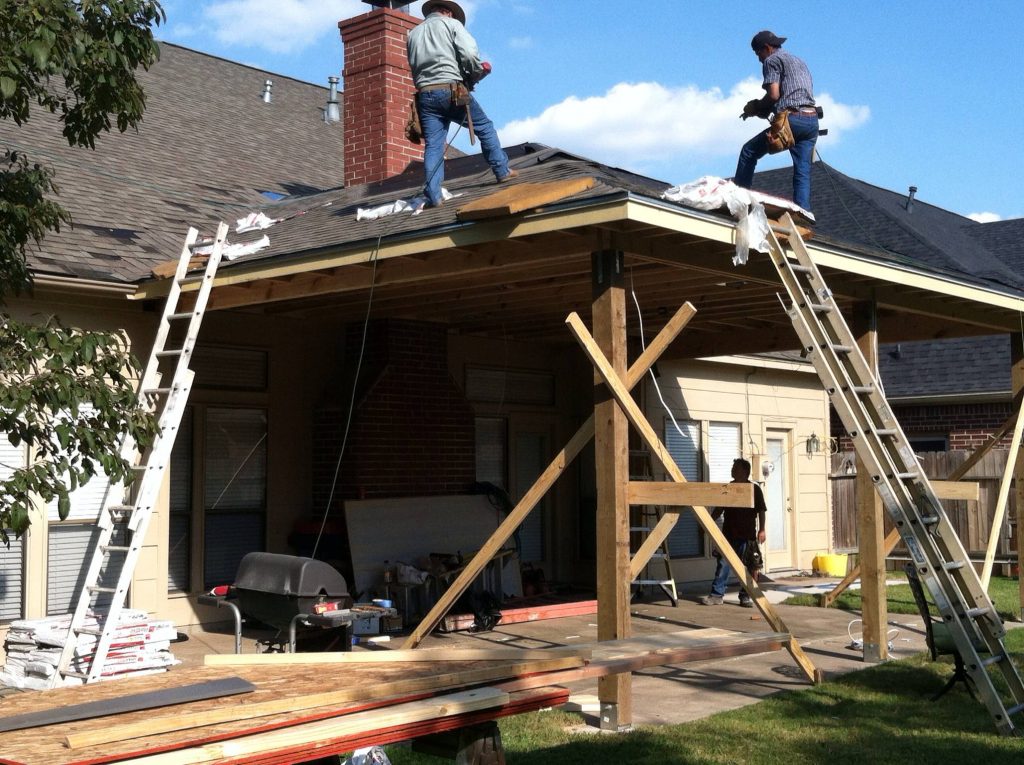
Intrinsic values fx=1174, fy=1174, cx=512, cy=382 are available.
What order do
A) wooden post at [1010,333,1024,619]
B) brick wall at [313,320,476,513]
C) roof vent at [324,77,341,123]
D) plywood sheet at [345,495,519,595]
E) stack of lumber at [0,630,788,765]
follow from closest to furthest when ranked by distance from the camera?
stack of lumber at [0,630,788,765] → plywood sheet at [345,495,519,595] → brick wall at [313,320,476,513] → wooden post at [1010,333,1024,619] → roof vent at [324,77,341,123]

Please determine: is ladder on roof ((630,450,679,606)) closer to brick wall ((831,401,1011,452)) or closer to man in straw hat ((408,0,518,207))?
man in straw hat ((408,0,518,207))

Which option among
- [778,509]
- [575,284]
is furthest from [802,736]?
[778,509]

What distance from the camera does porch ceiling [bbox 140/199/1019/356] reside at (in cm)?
816

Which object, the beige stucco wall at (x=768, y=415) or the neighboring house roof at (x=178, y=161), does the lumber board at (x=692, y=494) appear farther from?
the beige stucco wall at (x=768, y=415)

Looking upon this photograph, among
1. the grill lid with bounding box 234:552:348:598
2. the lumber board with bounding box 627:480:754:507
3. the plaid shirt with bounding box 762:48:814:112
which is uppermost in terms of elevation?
the plaid shirt with bounding box 762:48:814:112

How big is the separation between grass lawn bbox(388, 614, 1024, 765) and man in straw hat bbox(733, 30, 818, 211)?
15.9 feet

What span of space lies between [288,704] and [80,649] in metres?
4.94

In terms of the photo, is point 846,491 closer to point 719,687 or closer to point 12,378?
point 719,687

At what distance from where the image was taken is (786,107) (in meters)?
11.2

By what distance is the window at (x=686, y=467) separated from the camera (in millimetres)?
16984

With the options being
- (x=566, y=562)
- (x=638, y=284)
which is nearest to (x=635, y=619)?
(x=566, y=562)

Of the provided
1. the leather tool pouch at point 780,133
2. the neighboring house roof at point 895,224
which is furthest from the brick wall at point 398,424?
the neighboring house roof at point 895,224

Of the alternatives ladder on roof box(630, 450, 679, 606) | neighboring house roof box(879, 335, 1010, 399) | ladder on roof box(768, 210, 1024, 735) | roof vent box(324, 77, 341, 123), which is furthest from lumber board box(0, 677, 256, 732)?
Answer: neighboring house roof box(879, 335, 1010, 399)

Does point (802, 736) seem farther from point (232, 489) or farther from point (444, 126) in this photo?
point (232, 489)
